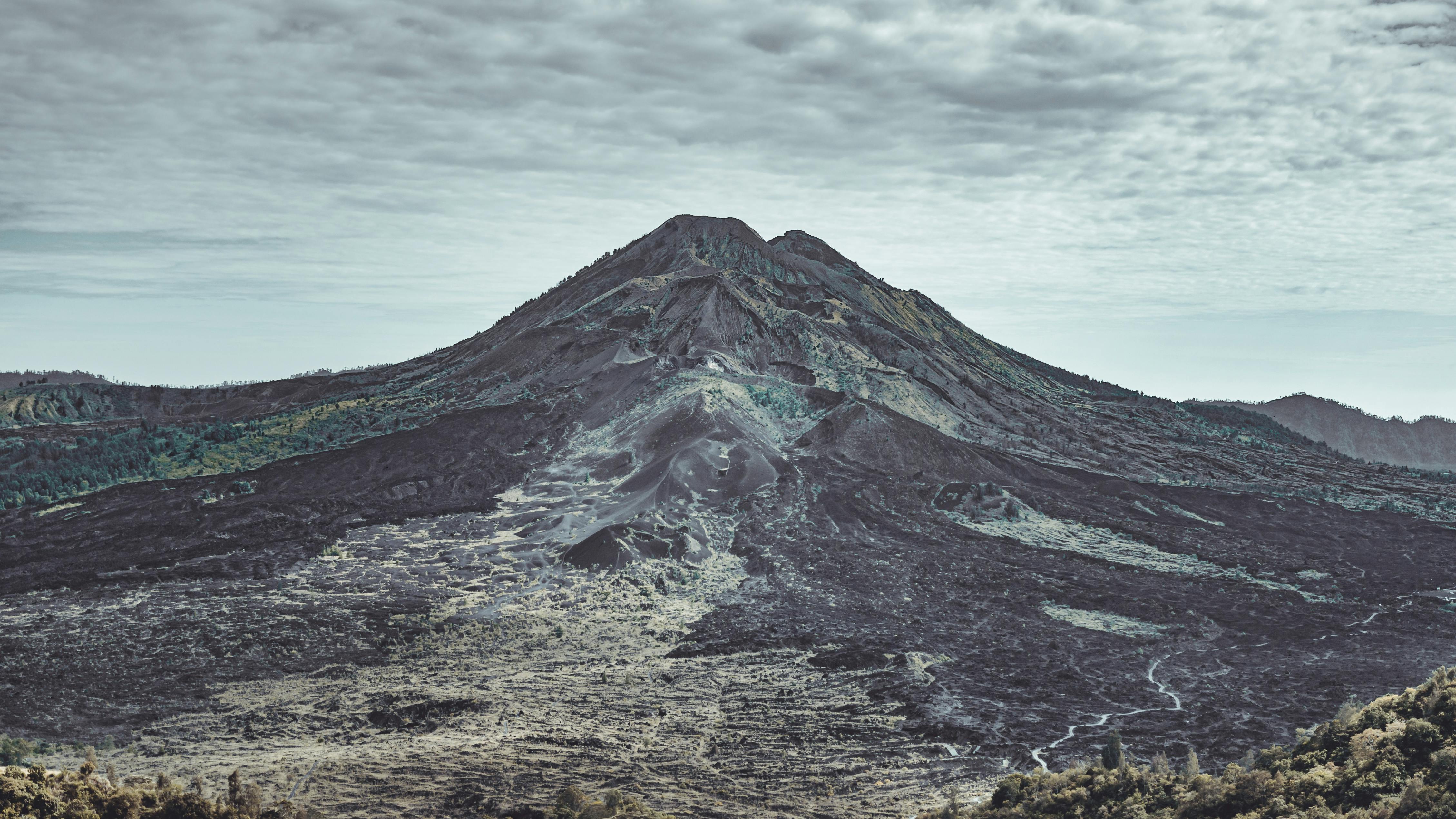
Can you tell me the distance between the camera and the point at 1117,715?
42062 millimetres

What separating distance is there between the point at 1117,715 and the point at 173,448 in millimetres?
74767

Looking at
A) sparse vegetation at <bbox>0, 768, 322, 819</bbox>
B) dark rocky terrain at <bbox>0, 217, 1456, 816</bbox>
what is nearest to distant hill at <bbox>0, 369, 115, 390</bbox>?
dark rocky terrain at <bbox>0, 217, 1456, 816</bbox>

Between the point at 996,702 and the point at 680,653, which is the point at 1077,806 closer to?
the point at 996,702

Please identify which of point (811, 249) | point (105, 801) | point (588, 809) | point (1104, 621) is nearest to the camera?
point (105, 801)

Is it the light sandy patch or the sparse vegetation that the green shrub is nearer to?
the sparse vegetation

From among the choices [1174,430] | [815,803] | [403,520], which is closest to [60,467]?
[403,520]

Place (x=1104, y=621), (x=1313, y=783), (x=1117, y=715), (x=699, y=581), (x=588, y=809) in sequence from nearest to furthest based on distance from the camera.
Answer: (x=1313, y=783) < (x=588, y=809) < (x=1117, y=715) < (x=1104, y=621) < (x=699, y=581)

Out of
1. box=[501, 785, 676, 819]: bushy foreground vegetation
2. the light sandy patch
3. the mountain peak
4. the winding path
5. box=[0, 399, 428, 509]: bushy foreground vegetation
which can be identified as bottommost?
box=[501, 785, 676, 819]: bushy foreground vegetation

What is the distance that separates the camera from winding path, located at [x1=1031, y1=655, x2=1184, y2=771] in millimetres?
37094

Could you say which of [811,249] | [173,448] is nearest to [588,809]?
[173,448]

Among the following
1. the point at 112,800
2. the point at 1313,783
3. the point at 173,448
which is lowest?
the point at 112,800

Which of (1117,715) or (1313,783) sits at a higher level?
(1313,783)

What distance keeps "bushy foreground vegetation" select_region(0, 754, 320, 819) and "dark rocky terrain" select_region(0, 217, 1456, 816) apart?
137 inches

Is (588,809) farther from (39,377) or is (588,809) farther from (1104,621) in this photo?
(39,377)
